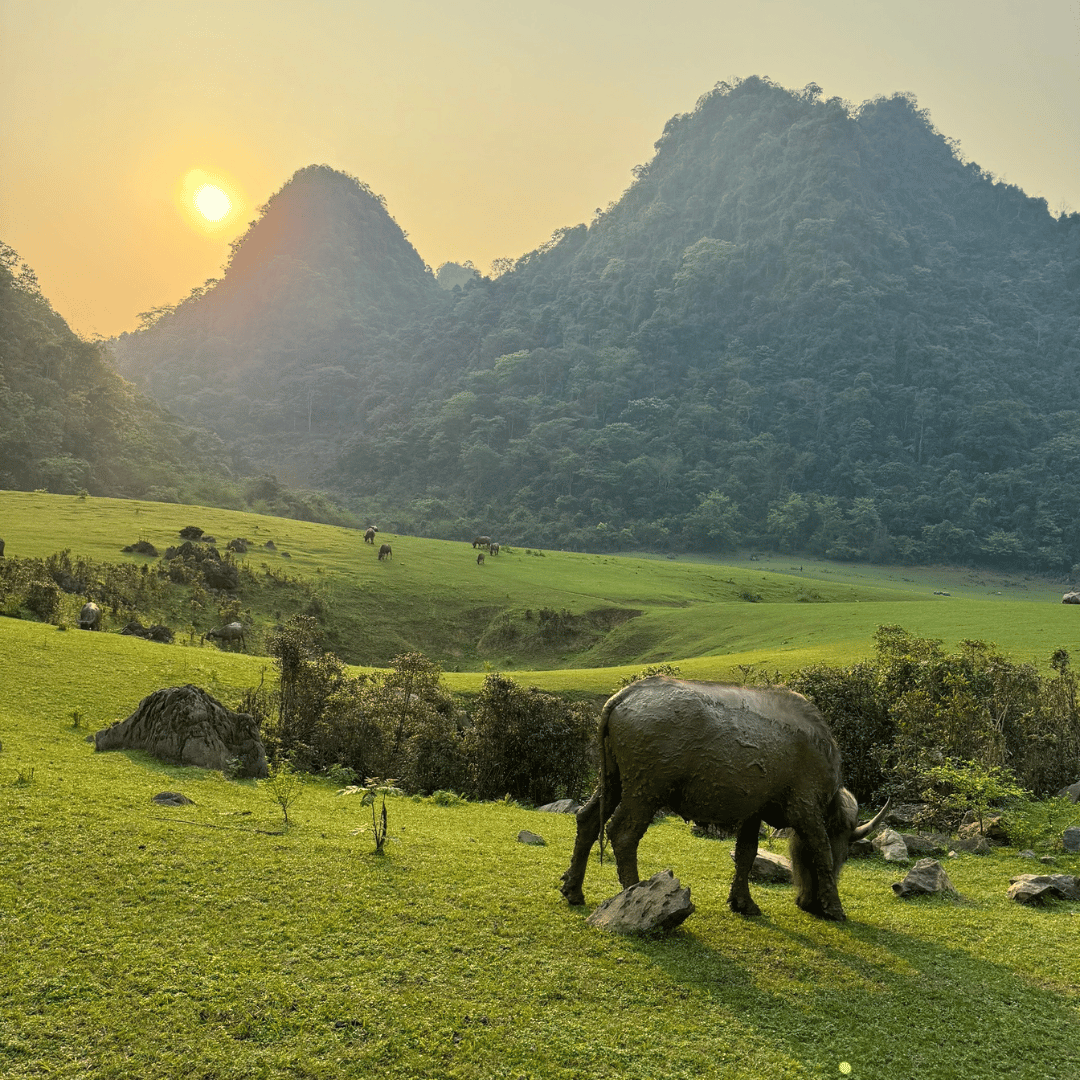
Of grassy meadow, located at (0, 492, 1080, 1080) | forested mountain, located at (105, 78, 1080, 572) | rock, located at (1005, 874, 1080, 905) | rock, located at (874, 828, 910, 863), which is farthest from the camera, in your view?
forested mountain, located at (105, 78, 1080, 572)

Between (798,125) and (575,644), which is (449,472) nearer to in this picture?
(575,644)

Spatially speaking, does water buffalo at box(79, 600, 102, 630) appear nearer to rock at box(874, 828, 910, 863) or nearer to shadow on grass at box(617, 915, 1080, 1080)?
shadow on grass at box(617, 915, 1080, 1080)

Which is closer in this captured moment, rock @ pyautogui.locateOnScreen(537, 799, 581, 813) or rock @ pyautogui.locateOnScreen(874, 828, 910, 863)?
rock @ pyautogui.locateOnScreen(874, 828, 910, 863)

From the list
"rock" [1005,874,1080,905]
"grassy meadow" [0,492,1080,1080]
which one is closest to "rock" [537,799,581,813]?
"grassy meadow" [0,492,1080,1080]

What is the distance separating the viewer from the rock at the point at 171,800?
10.7 meters

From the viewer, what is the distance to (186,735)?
13.8 m

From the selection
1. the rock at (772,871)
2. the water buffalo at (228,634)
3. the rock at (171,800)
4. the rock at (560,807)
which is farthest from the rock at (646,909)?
the water buffalo at (228,634)

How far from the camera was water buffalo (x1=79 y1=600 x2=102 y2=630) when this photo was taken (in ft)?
80.6

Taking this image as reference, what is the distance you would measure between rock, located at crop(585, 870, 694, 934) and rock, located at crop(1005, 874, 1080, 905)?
186 inches

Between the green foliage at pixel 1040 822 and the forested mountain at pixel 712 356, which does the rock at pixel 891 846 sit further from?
the forested mountain at pixel 712 356

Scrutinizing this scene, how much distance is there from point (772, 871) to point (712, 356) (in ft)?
458

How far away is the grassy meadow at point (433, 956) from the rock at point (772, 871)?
1.51 ft

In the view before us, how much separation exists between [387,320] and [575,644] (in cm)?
15392

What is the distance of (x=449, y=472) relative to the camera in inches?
5017
